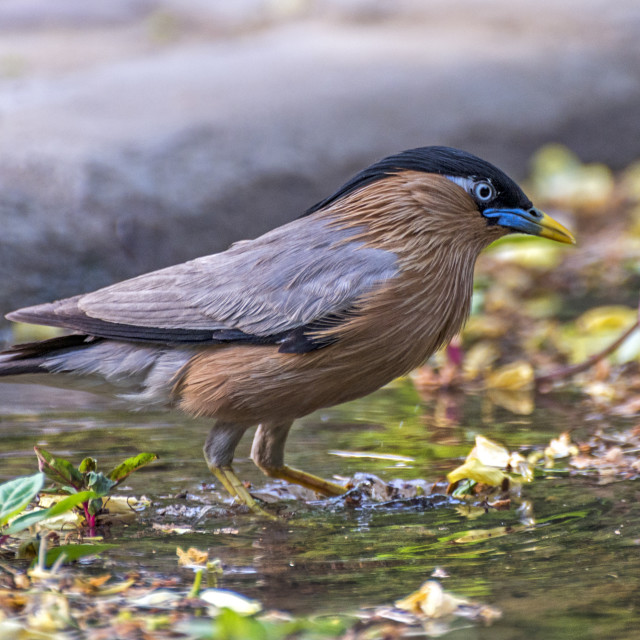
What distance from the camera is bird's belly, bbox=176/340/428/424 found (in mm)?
3836

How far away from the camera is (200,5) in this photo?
1421 centimetres

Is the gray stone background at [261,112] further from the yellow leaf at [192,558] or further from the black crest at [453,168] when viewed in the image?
the yellow leaf at [192,558]

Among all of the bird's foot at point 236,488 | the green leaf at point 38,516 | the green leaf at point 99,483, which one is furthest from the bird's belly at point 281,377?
the green leaf at point 38,516

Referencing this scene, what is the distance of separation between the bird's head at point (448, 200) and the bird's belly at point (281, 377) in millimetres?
537

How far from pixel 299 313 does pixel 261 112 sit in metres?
5.48

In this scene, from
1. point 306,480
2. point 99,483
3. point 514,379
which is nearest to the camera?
point 99,483

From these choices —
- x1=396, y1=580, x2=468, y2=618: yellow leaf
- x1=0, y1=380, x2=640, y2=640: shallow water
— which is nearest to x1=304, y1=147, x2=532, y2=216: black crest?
x1=0, y1=380, x2=640, y2=640: shallow water

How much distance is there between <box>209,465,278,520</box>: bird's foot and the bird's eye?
146 cm

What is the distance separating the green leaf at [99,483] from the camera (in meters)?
3.44

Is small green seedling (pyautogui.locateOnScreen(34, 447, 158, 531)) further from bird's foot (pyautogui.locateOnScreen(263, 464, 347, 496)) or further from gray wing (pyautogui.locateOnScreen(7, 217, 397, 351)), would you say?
bird's foot (pyautogui.locateOnScreen(263, 464, 347, 496))

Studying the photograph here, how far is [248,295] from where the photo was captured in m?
4.00

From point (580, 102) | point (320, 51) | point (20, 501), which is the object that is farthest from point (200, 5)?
point (20, 501)

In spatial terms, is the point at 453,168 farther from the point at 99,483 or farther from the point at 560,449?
the point at 99,483

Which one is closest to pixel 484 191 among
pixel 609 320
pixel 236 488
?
pixel 236 488
